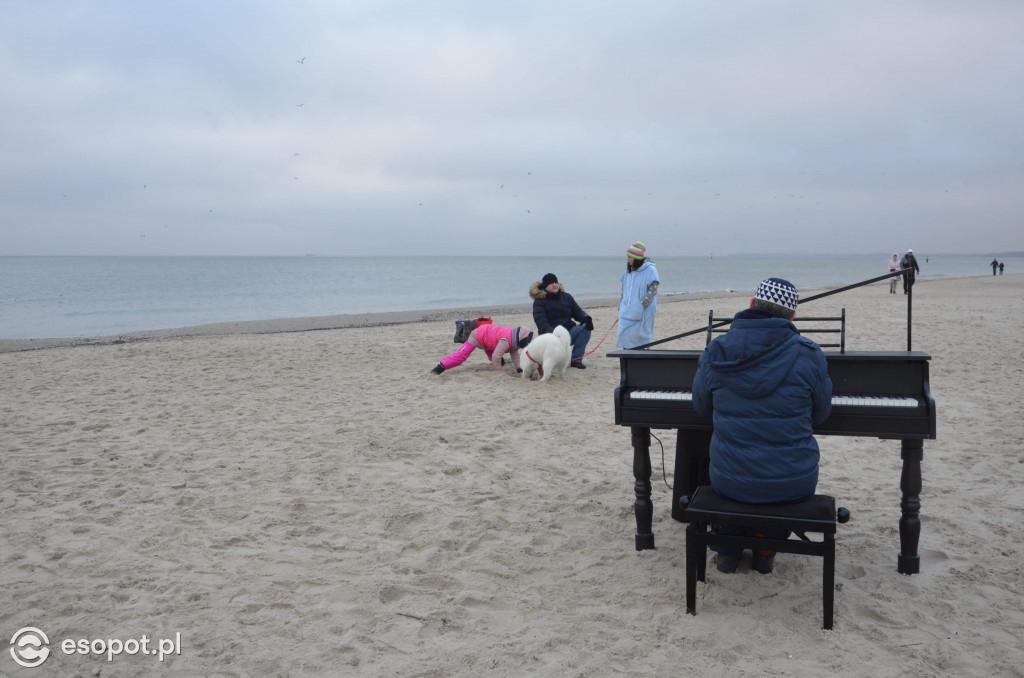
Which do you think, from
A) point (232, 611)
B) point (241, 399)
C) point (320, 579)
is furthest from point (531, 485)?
point (241, 399)

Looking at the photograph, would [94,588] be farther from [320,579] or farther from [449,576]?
[449,576]

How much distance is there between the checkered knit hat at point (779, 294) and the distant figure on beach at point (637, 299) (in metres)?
5.27

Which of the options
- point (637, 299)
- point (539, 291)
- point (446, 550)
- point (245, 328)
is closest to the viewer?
point (446, 550)

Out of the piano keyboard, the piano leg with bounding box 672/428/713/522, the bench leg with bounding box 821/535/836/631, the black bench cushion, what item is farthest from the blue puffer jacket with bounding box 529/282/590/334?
the bench leg with bounding box 821/535/836/631

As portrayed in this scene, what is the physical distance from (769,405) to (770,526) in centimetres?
54

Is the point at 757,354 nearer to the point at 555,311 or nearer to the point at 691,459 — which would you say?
the point at 691,459

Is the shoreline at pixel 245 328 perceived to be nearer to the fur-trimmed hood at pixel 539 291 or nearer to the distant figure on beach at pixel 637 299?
the fur-trimmed hood at pixel 539 291

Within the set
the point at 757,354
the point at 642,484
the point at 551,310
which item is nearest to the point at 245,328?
the point at 551,310

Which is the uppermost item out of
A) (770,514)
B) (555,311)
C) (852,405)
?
(555,311)

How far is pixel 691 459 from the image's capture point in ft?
14.5

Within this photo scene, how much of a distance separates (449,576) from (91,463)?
12.0 feet

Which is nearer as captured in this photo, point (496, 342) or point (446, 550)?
point (446, 550)

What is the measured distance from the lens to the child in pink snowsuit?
9.62 meters

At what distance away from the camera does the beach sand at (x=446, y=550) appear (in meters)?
3.11
